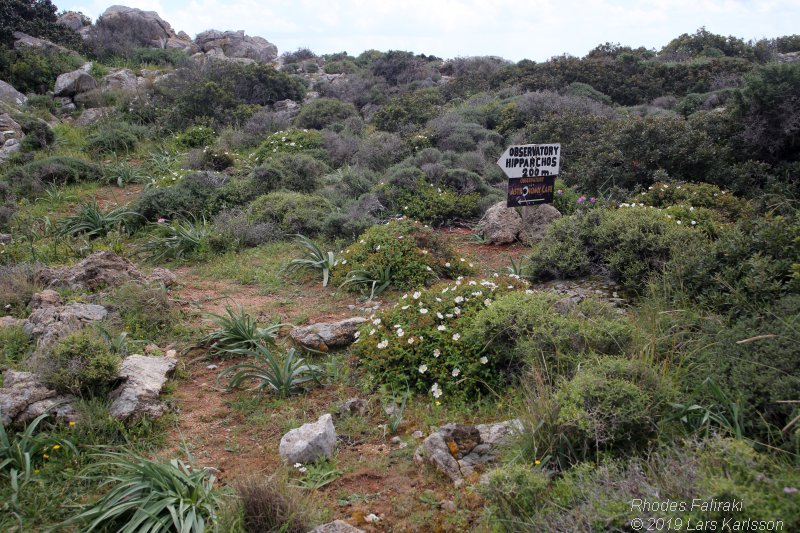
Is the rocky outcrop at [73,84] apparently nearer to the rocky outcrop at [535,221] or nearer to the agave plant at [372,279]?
the agave plant at [372,279]

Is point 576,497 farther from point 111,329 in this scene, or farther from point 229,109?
point 229,109

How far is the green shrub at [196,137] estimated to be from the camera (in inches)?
601

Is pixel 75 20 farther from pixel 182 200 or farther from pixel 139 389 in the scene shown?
pixel 139 389

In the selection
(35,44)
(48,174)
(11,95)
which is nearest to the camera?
(48,174)

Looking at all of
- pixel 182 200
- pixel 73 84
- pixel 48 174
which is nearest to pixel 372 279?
pixel 182 200

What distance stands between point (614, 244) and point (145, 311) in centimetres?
488

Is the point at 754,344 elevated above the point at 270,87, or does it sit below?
below

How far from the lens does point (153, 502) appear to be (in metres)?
3.36

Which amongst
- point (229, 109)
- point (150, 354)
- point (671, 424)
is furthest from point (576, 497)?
point (229, 109)

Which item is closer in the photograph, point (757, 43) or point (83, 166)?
point (83, 166)

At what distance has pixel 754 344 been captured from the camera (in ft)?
12.1

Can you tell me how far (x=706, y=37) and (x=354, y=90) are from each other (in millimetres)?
14283

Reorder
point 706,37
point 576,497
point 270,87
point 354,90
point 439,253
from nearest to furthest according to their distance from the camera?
point 576,497
point 439,253
point 270,87
point 354,90
point 706,37

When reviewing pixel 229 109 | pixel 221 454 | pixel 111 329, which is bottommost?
pixel 221 454
